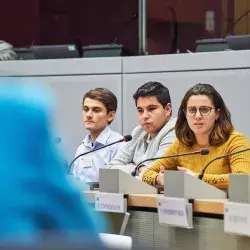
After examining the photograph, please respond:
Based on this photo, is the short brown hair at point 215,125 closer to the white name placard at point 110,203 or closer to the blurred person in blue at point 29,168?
the white name placard at point 110,203

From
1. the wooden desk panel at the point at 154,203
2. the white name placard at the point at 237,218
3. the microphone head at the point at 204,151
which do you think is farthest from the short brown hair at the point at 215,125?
the white name placard at the point at 237,218

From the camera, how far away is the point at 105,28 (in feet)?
28.6

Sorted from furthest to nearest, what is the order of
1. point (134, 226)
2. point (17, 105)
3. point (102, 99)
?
point (102, 99)
point (134, 226)
point (17, 105)

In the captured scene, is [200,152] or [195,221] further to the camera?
[200,152]

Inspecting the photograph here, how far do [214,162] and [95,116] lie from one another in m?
1.62

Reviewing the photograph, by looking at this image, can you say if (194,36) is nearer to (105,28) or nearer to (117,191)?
(105,28)

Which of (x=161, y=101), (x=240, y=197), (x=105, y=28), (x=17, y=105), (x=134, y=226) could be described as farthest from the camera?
(x=105, y=28)

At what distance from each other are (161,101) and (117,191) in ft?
5.31

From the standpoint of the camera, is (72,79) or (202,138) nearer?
(202,138)

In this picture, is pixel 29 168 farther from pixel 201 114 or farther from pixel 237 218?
pixel 201 114

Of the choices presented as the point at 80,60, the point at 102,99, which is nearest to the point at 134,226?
the point at 102,99

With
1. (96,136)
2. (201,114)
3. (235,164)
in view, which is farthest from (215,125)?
(96,136)

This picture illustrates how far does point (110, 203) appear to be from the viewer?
290 centimetres

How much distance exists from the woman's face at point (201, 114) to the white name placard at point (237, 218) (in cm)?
136
